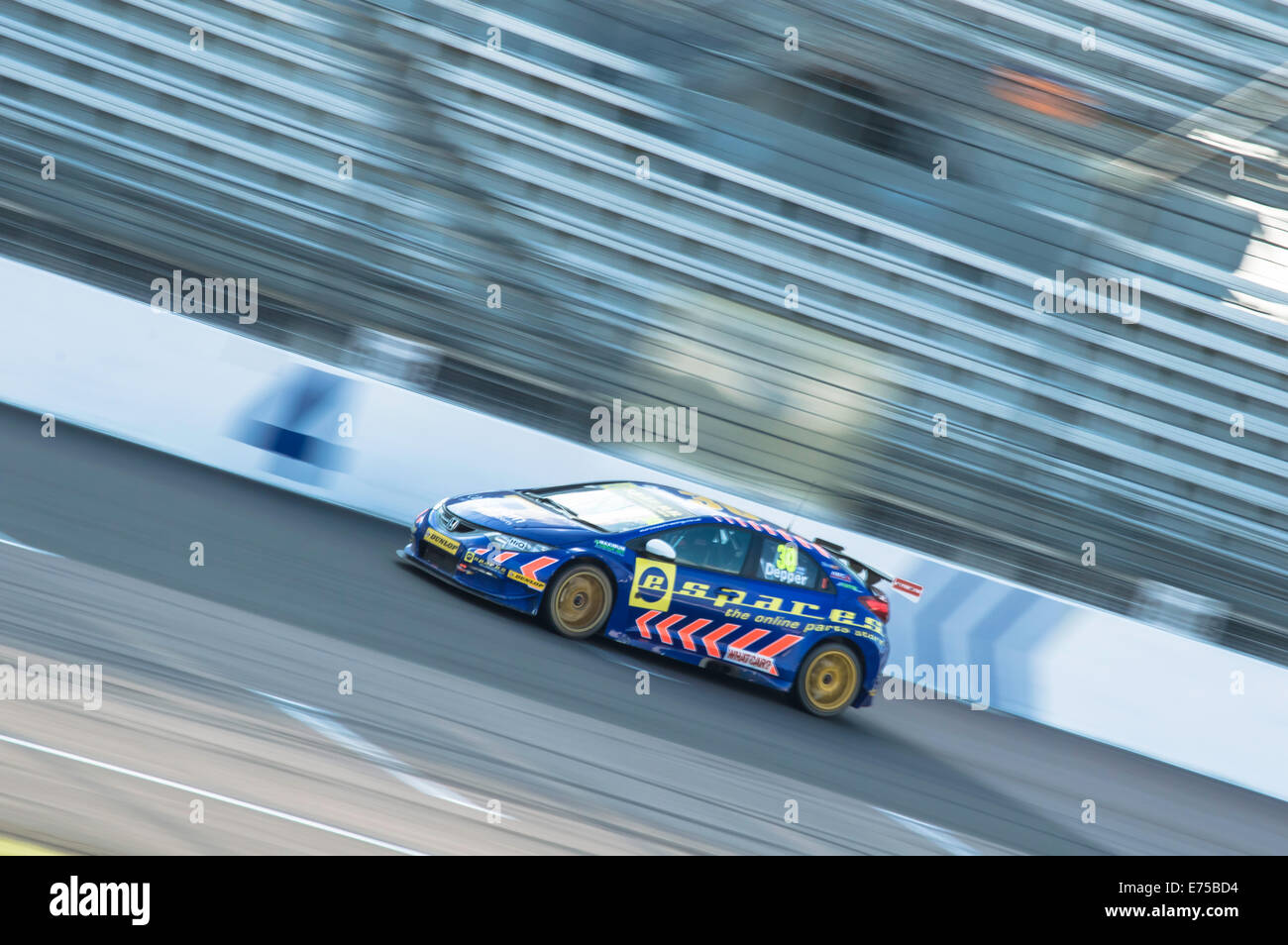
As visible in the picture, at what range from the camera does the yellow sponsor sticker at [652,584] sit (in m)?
9.73

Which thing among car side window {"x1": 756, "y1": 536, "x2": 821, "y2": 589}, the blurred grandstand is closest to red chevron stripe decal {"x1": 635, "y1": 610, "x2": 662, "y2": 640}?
car side window {"x1": 756, "y1": 536, "x2": 821, "y2": 589}

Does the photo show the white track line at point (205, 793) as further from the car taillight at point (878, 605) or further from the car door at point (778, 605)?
the car taillight at point (878, 605)

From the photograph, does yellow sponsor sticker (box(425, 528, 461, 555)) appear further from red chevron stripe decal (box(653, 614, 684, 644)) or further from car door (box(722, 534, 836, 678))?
car door (box(722, 534, 836, 678))

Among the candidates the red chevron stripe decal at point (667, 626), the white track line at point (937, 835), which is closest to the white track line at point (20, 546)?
the red chevron stripe decal at point (667, 626)

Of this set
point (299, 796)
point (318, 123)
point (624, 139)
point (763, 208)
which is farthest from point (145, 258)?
point (299, 796)

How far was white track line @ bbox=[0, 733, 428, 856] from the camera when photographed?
18.1ft

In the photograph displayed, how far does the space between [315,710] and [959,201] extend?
1279 centimetres

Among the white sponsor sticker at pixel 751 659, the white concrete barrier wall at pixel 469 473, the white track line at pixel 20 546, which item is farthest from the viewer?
the white concrete barrier wall at pixel 469 473

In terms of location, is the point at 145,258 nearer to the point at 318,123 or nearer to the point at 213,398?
the point at 318,123

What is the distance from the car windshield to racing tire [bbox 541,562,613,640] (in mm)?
414

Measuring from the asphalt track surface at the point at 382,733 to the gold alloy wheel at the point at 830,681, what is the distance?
0.61 ft

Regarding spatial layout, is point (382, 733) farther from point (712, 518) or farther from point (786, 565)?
point (786, 565)

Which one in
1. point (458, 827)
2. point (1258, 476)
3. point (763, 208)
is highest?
point (763, 208)

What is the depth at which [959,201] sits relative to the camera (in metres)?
17.3
